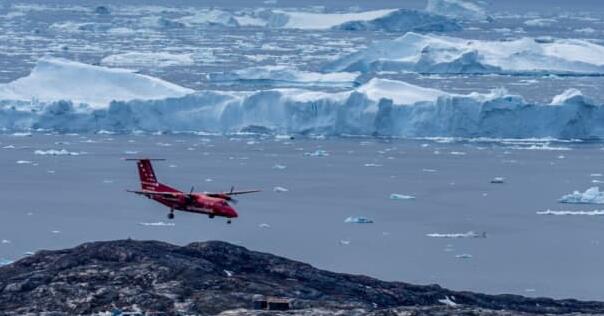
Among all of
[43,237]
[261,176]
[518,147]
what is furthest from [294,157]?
[43,237]

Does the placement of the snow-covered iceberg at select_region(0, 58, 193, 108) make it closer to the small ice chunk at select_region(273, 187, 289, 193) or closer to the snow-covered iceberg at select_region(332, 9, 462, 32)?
the small ice chunk at select_region(273, 187, 289, 193)

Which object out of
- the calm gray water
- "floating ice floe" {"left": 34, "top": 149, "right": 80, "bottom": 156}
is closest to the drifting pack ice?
the calm gray water

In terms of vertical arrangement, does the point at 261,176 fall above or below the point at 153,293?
below

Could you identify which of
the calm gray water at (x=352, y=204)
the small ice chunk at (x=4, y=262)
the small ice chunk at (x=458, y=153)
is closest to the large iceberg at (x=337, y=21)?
the calm gray water at (x=352, y=204)

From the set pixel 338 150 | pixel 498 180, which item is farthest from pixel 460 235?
pixel 338 150

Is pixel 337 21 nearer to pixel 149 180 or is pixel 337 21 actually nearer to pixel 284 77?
pixel 284 77

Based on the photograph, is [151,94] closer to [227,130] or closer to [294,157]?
[227,130]
